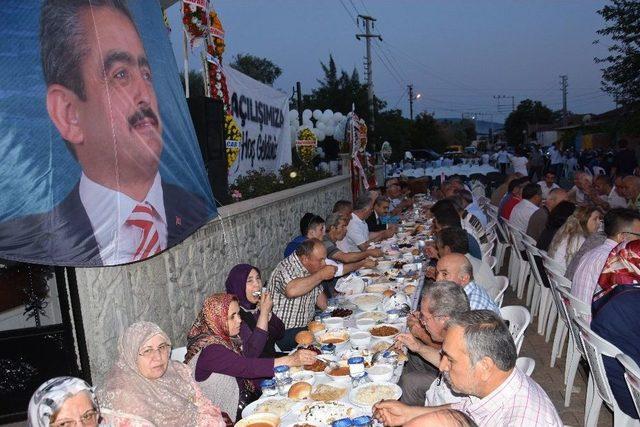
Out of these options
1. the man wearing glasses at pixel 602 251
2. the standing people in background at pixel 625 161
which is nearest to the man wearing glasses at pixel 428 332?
the man wearing glasses at pixel 602 251

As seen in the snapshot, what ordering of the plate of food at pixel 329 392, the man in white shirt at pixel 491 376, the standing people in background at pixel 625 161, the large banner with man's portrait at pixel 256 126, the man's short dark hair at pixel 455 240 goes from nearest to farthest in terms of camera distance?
1. the man in white shirt at pixel 491 376
2. the plate of food at pixel 329 392
3. the man's short dark hair at pixel 455 240
4. the large banner with man's portrait at pixel 256 126
5. the standing people in background at pixel 625 161

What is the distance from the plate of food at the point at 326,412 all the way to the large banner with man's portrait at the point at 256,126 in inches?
205

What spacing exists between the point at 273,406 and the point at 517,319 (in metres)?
1.99

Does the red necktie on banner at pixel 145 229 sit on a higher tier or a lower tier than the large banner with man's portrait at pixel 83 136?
lower

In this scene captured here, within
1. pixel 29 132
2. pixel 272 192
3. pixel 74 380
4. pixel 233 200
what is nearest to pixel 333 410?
pixel 74 380

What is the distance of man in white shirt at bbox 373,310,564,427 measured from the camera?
2.11 meters

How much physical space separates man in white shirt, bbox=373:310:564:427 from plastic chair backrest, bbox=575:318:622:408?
3.41 feet

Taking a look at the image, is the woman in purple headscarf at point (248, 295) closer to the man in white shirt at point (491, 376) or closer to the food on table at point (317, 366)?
the food on table at point (317, 366)

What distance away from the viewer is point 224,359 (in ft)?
10.7

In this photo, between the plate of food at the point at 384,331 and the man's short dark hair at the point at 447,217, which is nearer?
the plate of food at the point at 384,331

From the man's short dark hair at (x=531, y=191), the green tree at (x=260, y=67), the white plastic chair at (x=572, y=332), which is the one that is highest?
the green tree at (x=260, y=67)

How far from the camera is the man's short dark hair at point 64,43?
3.22m

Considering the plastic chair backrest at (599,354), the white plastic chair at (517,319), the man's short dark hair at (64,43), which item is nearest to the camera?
the plastic chair backrest at (599,354)

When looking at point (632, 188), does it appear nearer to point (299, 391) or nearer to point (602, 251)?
point (602, 251)
